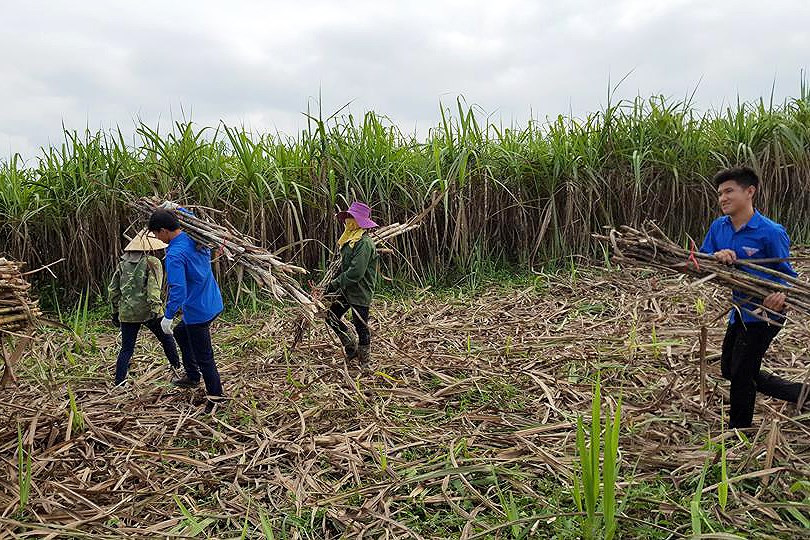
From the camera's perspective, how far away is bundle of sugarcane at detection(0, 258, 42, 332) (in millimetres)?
2076

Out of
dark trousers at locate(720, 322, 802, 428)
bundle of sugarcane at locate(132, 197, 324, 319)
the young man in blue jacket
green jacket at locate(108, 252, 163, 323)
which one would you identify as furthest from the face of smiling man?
green jacket at locate(108, 252, 163, 323)

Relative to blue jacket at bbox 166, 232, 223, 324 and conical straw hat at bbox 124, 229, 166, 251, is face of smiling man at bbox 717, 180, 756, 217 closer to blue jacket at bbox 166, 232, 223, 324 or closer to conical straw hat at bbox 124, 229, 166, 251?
blue jacket at bbox 166, 232, 223, 324

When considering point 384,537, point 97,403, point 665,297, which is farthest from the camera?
point 665,297

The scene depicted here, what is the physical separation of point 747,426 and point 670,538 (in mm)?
954

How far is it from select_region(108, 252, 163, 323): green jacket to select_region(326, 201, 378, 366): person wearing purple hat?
110cm

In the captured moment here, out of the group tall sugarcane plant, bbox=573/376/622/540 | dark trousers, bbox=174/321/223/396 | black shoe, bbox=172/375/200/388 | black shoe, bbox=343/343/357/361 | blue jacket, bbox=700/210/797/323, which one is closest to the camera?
tall sugarcane plant, bbox=573/376/622/540

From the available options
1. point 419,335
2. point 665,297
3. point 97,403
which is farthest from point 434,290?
point 97,403


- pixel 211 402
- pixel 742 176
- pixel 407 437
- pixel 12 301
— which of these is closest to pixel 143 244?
pixel 211 402

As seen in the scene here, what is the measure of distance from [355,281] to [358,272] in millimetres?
61

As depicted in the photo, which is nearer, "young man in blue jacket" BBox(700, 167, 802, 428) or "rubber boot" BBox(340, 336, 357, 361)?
"young man in blue jacket" BBox(700, 167, 802, 428)

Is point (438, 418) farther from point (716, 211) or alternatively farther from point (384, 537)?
point (716, 211)

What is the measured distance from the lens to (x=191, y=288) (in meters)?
3.03

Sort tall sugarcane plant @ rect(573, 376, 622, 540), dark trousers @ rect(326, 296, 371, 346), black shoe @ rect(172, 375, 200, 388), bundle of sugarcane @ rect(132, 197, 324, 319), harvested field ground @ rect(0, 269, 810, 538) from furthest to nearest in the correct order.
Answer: dark trousers @ rect(326, 296, 371, 346) < black shoe @ rect(172, 375, 200, 388) < bundle of sugarcane @ rect(132, 197, 324, 319) < harvested field ground @ rect(0, 269, 810, 538) < tall sugarcane plant @ rect(573, 376, 622, 540)

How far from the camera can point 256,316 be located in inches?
195
